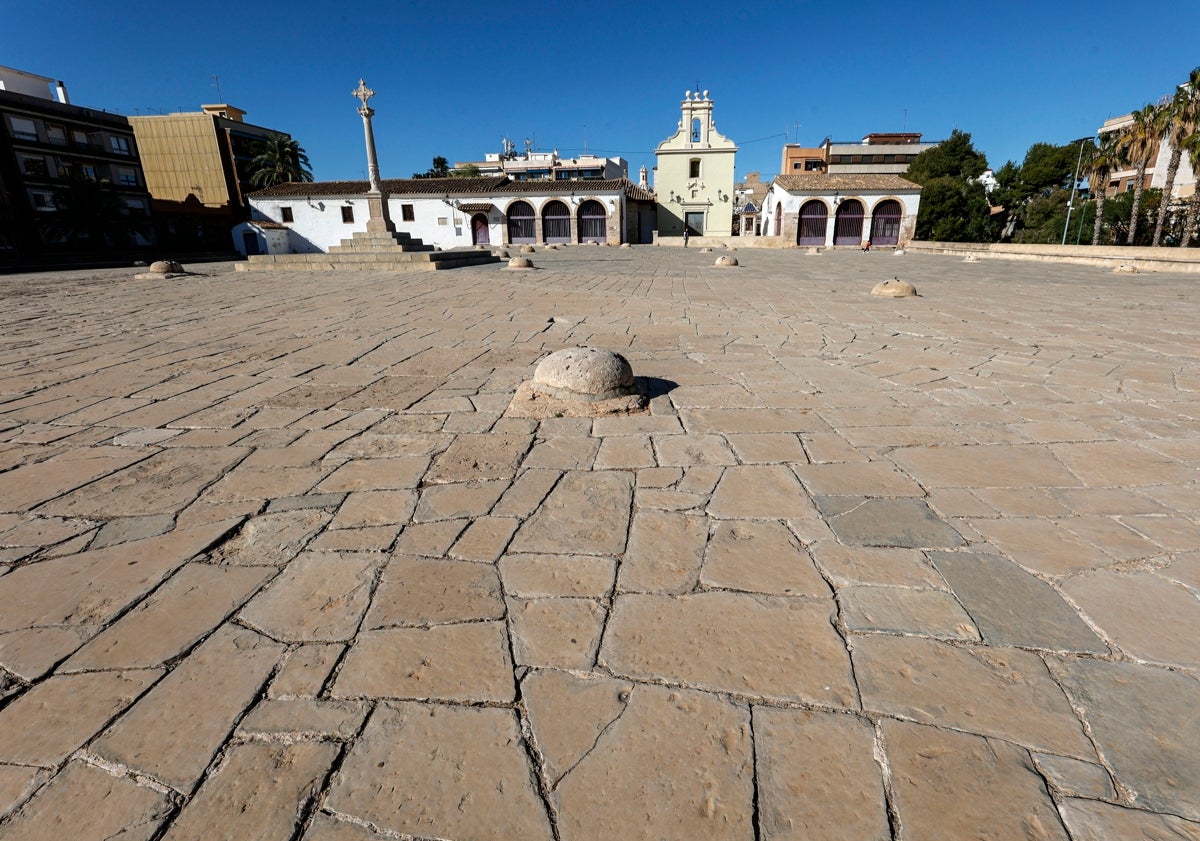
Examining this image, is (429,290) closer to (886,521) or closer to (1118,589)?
(886,521)

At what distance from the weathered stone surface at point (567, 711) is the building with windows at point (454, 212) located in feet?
114

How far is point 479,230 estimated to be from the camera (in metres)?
36.0

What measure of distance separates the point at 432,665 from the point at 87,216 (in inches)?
1507

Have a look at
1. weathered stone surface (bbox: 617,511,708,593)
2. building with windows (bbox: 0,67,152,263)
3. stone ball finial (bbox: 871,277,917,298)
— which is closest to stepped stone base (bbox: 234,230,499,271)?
stone ball finial (bbox: 871,277,917,298)

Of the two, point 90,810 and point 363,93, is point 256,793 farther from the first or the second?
point 363,93

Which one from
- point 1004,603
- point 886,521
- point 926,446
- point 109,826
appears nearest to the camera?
point 109,826

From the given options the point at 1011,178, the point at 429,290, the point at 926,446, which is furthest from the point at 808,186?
the point at 926,446

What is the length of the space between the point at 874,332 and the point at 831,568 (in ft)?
15.3

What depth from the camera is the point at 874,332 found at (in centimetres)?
593

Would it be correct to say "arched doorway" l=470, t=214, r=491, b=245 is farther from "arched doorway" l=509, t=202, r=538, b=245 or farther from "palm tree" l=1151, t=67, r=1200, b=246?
Result: "palm tree" l=1151, t=67, r=1200, b=246

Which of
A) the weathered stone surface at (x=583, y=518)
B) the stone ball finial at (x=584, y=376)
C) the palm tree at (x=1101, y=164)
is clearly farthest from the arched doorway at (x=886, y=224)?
the weathered stone surface at (x=583, y=518)

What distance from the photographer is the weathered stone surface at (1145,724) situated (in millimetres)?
1196

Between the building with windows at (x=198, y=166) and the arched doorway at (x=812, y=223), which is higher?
the building with windows at (x=198, y=166)

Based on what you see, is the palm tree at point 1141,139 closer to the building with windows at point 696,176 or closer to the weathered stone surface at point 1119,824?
the building with windows at point 696,176
